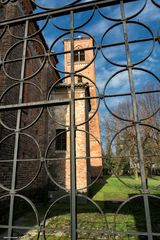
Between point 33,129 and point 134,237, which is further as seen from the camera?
point 33,129

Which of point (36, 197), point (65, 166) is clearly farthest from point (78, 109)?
point (36, 197)

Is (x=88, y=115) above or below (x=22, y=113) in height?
above

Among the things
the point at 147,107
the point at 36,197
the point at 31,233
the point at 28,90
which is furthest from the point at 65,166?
the point at 147,107

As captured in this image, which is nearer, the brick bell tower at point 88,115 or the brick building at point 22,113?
the brick building at point 22,113

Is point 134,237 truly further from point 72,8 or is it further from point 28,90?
point 28,90

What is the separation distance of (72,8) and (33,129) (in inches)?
255

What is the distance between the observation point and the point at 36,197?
7582 mm

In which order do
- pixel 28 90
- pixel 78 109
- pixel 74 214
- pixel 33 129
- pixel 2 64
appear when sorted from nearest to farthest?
pixel 74 214, pixel 2 64, pixel 28 90, pixel 33 129, pixel 78 109

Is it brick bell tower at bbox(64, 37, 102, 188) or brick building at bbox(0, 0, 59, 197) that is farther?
brick bell tower at bbox(64, 37, 102, 188)

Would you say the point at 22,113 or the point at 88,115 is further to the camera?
the point at 88,115

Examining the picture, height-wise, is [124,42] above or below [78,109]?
below

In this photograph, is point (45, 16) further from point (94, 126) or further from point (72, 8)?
point (94, 126)

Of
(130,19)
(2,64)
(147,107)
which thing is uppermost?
(147,107)

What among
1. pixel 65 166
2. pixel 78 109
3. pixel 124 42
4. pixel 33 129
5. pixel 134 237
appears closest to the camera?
pixel 124 42
